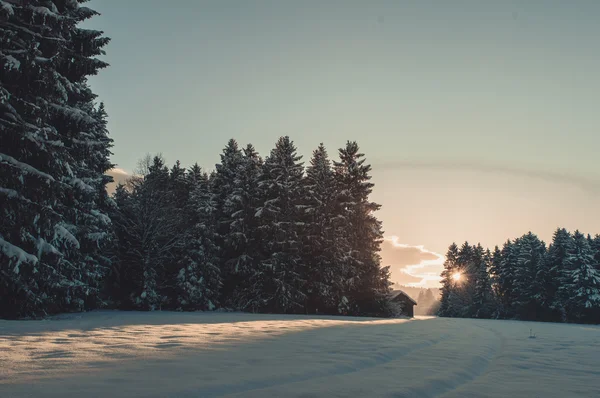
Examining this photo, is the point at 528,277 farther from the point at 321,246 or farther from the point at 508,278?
the point at 321,246

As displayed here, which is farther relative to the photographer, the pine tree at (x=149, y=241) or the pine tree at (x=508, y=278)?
the pine tree at (x=508, y=278)

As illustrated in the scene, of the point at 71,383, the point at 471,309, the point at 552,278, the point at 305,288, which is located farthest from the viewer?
the point at 471,309

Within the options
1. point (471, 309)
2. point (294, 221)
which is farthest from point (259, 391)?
point (471, 309)

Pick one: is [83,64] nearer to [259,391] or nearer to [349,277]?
[259,391]

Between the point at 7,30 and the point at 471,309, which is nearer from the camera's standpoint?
the point at 7,30

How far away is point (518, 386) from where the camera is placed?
6.00m

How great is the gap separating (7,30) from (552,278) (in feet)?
225

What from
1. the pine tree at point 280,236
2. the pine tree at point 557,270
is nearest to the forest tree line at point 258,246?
the pine tree at point 280,236

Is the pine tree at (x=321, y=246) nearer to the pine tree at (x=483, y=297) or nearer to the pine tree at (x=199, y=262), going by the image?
the pine tree at (x=199, y=262)

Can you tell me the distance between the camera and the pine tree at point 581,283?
51.7 m

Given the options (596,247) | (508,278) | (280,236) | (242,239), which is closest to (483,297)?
(508,278)

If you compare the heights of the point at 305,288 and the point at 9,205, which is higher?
the point at 9,205

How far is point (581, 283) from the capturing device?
52.9 meters

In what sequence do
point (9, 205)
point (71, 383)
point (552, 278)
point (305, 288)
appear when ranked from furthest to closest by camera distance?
point (552, 278)
point (305, 288)
point (9, 205)
point (71, 383)
